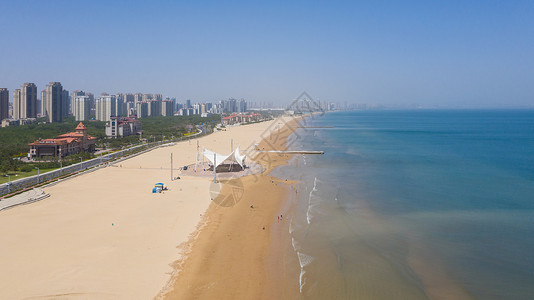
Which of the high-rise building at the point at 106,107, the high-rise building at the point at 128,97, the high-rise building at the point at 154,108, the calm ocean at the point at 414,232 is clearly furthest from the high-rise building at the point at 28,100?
the calm ocean at the point at 414,232

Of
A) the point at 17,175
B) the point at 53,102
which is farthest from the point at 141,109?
the point at 17,175

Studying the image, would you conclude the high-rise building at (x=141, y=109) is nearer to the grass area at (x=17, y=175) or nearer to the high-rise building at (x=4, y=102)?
the high-rise building at (x=4, y=102)

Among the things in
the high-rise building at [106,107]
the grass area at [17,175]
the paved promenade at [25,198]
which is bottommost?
the paved promenade at [25,198]

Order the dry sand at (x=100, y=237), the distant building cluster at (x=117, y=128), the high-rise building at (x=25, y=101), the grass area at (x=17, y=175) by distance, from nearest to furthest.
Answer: the dry sand at (x=100, y=237)
the grass area at (x=17, y=175)
the distant building cluster at (x=117, y=128)
the high-rise building at (x=25, y=101)

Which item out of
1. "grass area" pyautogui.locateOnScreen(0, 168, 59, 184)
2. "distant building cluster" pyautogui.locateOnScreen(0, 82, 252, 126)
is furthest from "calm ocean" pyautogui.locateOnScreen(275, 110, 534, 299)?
"distant building cluster" pyautogui.locateOnScreen(0, 82, 252, 126)

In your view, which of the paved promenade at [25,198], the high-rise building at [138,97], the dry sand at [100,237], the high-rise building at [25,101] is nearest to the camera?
the dry sand at [100,237]

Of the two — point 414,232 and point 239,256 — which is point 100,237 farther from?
point 414,232

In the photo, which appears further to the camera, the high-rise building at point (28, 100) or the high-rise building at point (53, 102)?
the high-rise building at point (28, 100)
